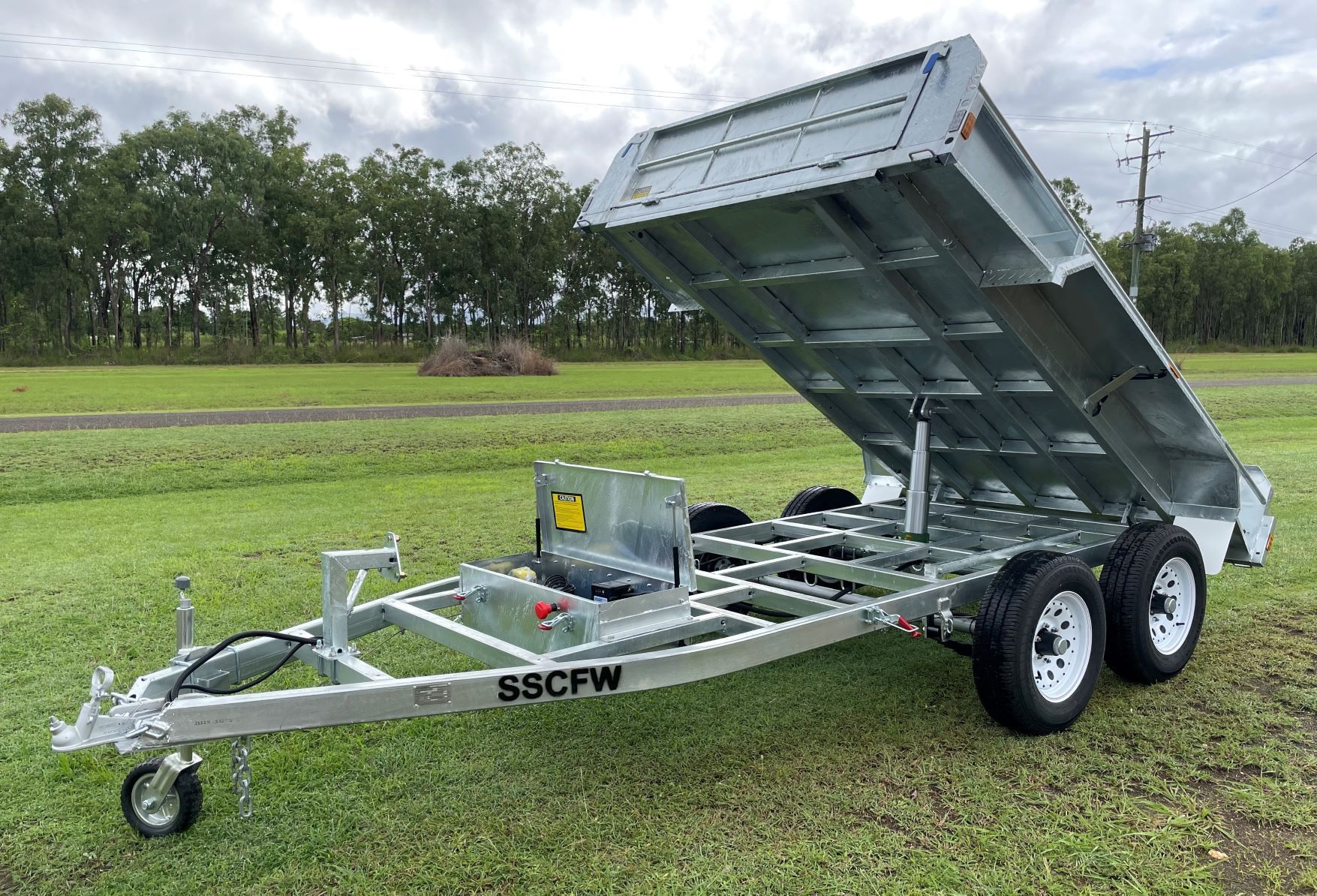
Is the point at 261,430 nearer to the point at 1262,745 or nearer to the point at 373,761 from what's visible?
the point at 373,761

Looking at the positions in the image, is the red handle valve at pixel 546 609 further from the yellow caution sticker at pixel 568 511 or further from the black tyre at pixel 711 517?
the black tyre at pixel 711 517

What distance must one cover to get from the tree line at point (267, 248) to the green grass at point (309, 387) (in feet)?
57.9

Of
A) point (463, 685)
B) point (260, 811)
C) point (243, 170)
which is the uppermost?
point (243, 170)

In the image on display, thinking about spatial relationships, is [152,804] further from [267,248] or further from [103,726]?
[267,248]

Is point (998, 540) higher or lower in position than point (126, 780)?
higher

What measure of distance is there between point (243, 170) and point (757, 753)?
75.5 meters

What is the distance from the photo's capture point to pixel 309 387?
31.6 meters

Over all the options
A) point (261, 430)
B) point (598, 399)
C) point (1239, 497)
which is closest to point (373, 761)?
point (1239, 497)

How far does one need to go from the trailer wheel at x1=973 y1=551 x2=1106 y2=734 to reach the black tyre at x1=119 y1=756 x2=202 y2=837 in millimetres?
3459

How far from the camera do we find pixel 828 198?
4.15 m

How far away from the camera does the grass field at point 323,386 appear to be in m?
24.1

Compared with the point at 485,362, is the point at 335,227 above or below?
above

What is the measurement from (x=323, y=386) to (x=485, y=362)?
9.21 metres

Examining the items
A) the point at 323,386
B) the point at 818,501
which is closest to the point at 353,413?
the point at 323,386
